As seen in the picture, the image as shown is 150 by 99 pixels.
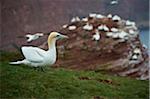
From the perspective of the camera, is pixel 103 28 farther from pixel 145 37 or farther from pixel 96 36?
pixel 145 37

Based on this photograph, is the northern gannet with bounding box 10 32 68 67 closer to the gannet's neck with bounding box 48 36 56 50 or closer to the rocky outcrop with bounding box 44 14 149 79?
the gannet's neck with bounding box 48 36 56 50

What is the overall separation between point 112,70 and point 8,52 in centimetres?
86

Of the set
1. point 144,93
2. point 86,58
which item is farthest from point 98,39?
point 144,93

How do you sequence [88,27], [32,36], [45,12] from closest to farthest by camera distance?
[32,36] < [45,12] < [88,27]

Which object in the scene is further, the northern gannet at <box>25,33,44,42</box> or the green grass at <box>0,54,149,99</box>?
the northern gannet at <box>25,33,44,42</box>

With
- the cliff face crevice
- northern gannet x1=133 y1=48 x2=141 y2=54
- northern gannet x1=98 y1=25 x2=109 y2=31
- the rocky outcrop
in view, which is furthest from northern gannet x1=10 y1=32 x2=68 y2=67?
northern gannet x1=133 y1=48 x2=141 y2=54

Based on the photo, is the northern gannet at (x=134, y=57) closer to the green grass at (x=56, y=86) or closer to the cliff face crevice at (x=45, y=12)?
the cliff face crevice at (x=45, y=12)

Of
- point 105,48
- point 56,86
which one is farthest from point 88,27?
Result: point 56,86

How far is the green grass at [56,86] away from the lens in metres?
2.48

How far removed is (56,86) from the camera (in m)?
2.58

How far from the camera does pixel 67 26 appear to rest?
11.2ft

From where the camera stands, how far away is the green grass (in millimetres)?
2477

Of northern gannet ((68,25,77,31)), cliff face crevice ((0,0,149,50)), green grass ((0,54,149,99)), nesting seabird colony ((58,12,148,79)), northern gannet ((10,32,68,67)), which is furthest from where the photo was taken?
nesting seabird colony ((58,12,148,79))

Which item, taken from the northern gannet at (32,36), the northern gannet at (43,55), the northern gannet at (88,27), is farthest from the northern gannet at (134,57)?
the northern gannet at (43,55)
